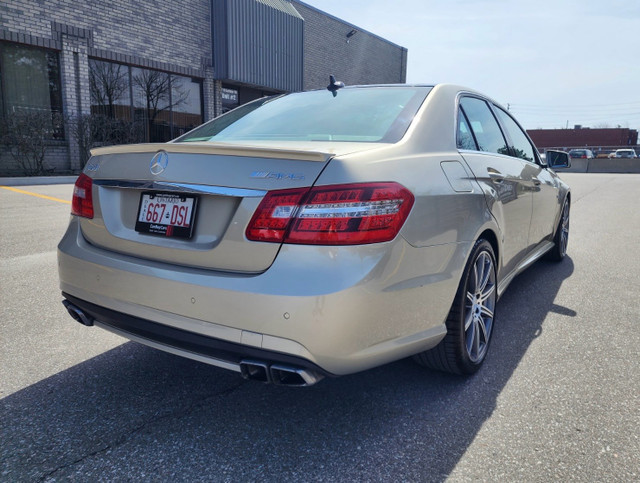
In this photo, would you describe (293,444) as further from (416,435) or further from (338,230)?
(338,230)

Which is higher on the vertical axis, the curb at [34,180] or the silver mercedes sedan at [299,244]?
the silver mercedes sedan at [299,244]

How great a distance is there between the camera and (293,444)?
207 centimetres

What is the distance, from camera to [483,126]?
3.30 m

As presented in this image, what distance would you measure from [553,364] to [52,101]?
16.9 m

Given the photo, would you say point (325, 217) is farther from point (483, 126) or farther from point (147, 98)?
point (147, 98)

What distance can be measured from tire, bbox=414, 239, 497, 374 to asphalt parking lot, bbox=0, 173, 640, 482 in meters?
0.13

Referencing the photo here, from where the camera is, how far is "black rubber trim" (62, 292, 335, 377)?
186 cm

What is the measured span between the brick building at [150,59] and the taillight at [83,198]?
14484 millimetres

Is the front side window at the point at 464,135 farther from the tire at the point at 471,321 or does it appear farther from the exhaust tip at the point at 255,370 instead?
the exhaust tip at the point at 255,370

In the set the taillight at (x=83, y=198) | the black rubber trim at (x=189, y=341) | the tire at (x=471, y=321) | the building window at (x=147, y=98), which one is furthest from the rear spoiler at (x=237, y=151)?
the building window at (x=147, y=98)

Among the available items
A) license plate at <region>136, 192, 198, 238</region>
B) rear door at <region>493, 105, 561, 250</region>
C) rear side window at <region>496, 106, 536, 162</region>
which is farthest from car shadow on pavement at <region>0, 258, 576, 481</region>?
rear side window at <region>496, 106, 536, 162</region>

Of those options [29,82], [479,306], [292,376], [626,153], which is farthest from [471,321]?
[626,153]

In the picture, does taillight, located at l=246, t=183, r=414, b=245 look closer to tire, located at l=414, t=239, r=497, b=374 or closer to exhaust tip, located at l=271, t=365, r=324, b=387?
exhaust tip, located at l=271, t=365, r=324, b=387

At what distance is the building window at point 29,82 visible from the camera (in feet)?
48.3
